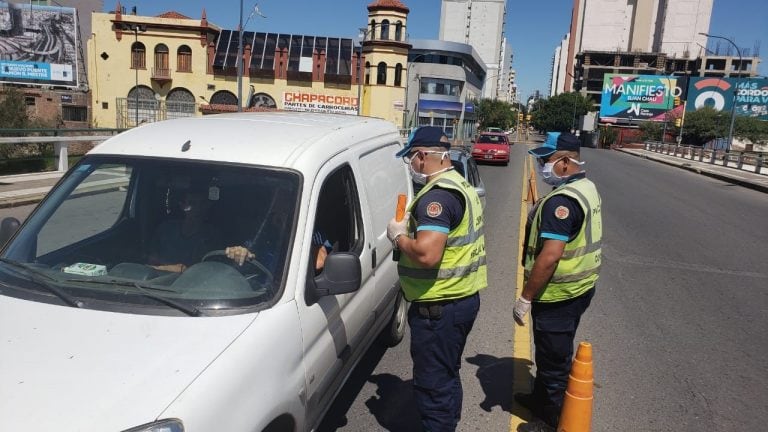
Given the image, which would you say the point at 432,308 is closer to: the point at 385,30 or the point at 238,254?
the point at 238,254

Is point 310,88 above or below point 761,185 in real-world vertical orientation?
above

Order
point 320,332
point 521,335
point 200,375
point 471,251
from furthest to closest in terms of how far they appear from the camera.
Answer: point 521,335 → point 471,251 → point 320,332 → point 200,375

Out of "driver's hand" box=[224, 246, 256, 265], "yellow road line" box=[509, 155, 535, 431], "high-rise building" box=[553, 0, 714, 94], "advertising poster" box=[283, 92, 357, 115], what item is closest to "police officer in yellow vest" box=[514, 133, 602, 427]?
"yellow road line" box=[509, 155, 535, 431]

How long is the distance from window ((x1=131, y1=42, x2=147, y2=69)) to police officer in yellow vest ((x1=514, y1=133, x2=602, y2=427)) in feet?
197

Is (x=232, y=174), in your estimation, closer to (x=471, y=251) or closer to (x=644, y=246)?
(x=471, y=251)

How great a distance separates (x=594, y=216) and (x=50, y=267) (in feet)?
9.50

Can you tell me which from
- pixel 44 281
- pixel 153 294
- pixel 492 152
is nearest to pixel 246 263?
pixel 153 294

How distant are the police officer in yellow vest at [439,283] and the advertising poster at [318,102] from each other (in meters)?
55.3

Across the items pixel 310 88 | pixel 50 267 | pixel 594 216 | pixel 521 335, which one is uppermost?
pixel 310 88

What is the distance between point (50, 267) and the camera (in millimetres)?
2756

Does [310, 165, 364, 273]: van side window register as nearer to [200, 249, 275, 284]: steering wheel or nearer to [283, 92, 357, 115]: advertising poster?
[200, 249, 275, 284]: steering wheel

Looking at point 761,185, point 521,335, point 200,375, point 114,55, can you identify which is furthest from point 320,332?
point 114,55

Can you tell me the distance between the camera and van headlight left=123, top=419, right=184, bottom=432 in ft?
5.77

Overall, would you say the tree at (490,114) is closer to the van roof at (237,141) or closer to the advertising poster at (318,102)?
the advertising poster at (318,102)
